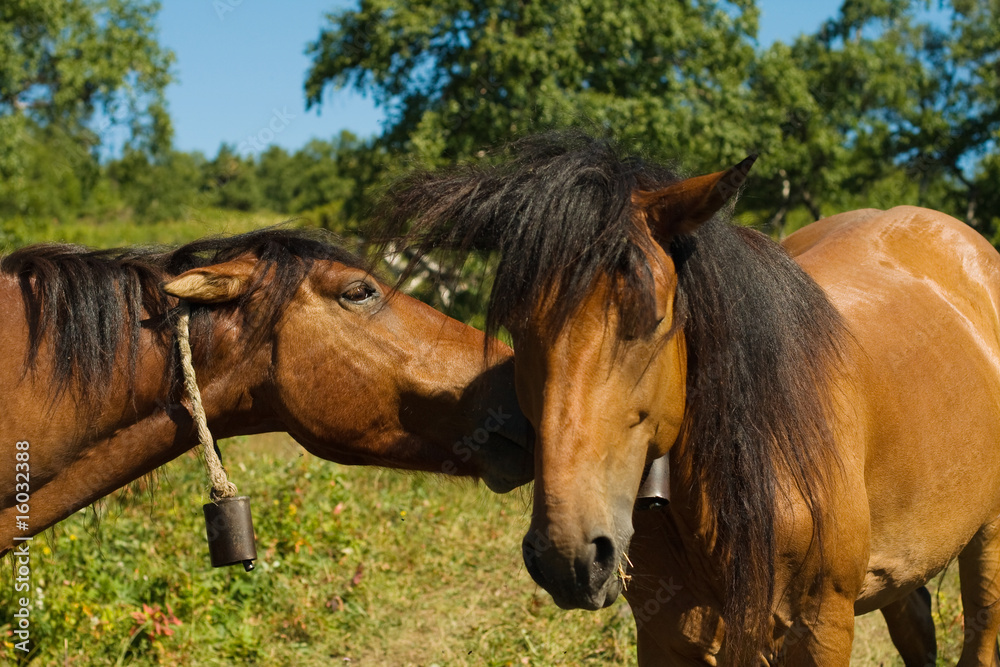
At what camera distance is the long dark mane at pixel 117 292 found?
2.43 m

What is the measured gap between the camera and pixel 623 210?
6.03 feet

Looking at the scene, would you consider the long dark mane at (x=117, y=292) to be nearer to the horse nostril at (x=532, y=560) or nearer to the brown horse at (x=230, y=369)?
the brown horse at (x=230, y=369)

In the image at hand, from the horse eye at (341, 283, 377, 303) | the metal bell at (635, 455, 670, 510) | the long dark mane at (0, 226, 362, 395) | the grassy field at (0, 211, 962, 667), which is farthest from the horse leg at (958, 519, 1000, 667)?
the long dark mane at (0, 226, 362, 395)

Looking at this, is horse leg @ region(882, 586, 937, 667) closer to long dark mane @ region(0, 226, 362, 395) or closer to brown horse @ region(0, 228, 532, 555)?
brown horse @ region(0, 228, 532, 555)

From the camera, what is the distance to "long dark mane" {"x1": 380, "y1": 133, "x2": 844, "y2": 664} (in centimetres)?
187

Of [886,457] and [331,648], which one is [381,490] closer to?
[331,648]

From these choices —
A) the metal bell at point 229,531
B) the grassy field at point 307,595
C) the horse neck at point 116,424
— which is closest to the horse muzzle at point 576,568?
the metal bell at point 229,531

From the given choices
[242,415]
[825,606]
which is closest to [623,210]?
[825,606]

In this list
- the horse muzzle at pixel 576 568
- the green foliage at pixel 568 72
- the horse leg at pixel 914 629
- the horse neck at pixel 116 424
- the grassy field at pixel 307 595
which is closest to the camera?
the horse muzzle at pixel 576 568

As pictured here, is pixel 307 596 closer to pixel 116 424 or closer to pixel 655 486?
pixel 116 424

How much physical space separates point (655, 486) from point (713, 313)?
0.48 metres

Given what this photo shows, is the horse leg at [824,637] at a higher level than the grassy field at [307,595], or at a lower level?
higher

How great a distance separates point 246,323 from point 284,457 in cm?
418

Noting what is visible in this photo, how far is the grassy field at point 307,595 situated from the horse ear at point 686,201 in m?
2.12
